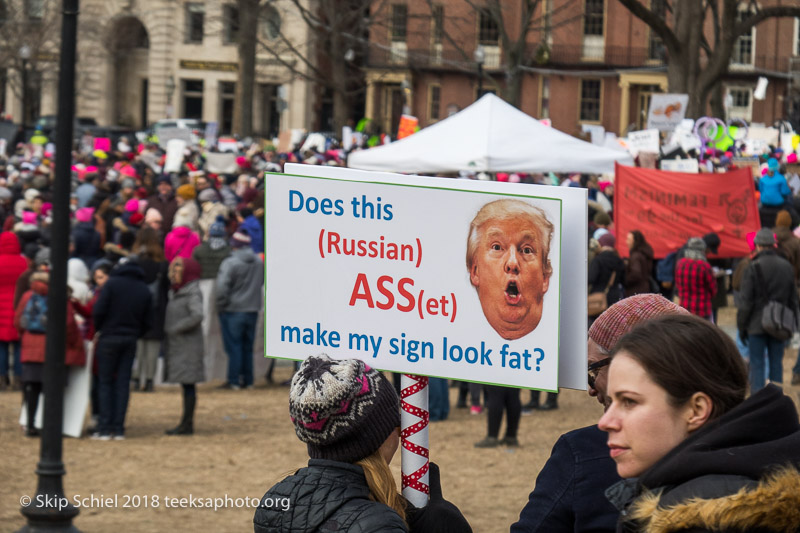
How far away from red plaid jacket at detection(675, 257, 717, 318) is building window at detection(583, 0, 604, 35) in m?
52.5

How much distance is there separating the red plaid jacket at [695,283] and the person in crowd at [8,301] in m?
6.43

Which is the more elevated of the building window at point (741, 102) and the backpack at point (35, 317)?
the building window at point (741, 102)

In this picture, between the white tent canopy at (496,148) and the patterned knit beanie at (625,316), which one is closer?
the patterned knit beanie at (625,316)

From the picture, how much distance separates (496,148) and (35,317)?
5.79 meters

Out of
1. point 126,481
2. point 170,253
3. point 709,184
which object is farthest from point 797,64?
point 126,481

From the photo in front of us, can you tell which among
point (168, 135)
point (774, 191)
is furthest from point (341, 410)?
point (168, 135)

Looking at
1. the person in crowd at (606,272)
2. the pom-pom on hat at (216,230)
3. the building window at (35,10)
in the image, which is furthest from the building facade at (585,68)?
the person in crowd at (606,272)

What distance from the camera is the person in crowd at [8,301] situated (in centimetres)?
1238

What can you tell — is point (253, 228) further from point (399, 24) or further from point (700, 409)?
point (399, 24)

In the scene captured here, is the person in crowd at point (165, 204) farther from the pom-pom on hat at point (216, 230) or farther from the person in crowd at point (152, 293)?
the person in crowd at point (152, 293)

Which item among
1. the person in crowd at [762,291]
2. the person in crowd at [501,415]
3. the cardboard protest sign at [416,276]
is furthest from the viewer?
the person in crowd at [762,291]

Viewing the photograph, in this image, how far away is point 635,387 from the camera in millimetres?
2182

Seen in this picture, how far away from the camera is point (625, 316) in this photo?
281 cm

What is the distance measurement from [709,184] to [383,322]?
13014mm
